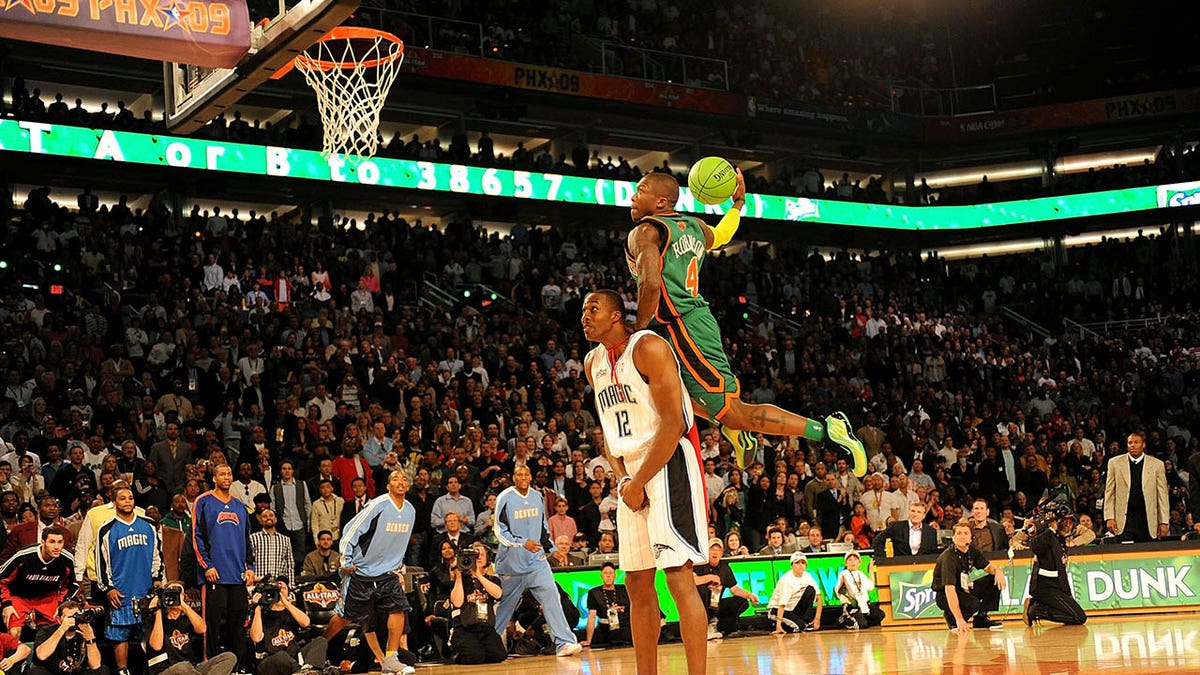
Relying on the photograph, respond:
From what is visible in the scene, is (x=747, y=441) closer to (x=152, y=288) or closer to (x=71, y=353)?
(x=71, y=353)

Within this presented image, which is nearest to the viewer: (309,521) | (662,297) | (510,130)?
(662,297)

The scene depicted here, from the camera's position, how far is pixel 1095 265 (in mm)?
32344

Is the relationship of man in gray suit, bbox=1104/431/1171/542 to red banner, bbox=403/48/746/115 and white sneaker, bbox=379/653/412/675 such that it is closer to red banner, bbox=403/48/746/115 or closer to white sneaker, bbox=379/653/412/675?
white sneaker, bbox=379/653/412/675

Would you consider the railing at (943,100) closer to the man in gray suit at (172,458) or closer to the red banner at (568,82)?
the red banner at (568,82)

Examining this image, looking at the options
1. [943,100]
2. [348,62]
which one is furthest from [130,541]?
[943,100]

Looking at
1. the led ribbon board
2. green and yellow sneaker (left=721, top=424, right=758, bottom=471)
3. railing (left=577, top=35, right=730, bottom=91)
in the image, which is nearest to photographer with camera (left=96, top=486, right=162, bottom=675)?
green and yellow sneaker (left=721, top=424, right=758, bottom=471)

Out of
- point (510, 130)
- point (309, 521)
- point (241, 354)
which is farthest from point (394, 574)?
point (510, 130)

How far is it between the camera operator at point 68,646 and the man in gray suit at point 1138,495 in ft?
33.8

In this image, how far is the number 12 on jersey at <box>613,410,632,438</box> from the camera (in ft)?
18.8

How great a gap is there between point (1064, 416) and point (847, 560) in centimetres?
1167

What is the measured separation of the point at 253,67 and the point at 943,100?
31.1 metres

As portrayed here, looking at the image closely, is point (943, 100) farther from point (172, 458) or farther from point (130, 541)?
point (130, 541)

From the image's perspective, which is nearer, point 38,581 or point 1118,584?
point 38,581

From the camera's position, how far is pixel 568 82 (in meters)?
28.4
